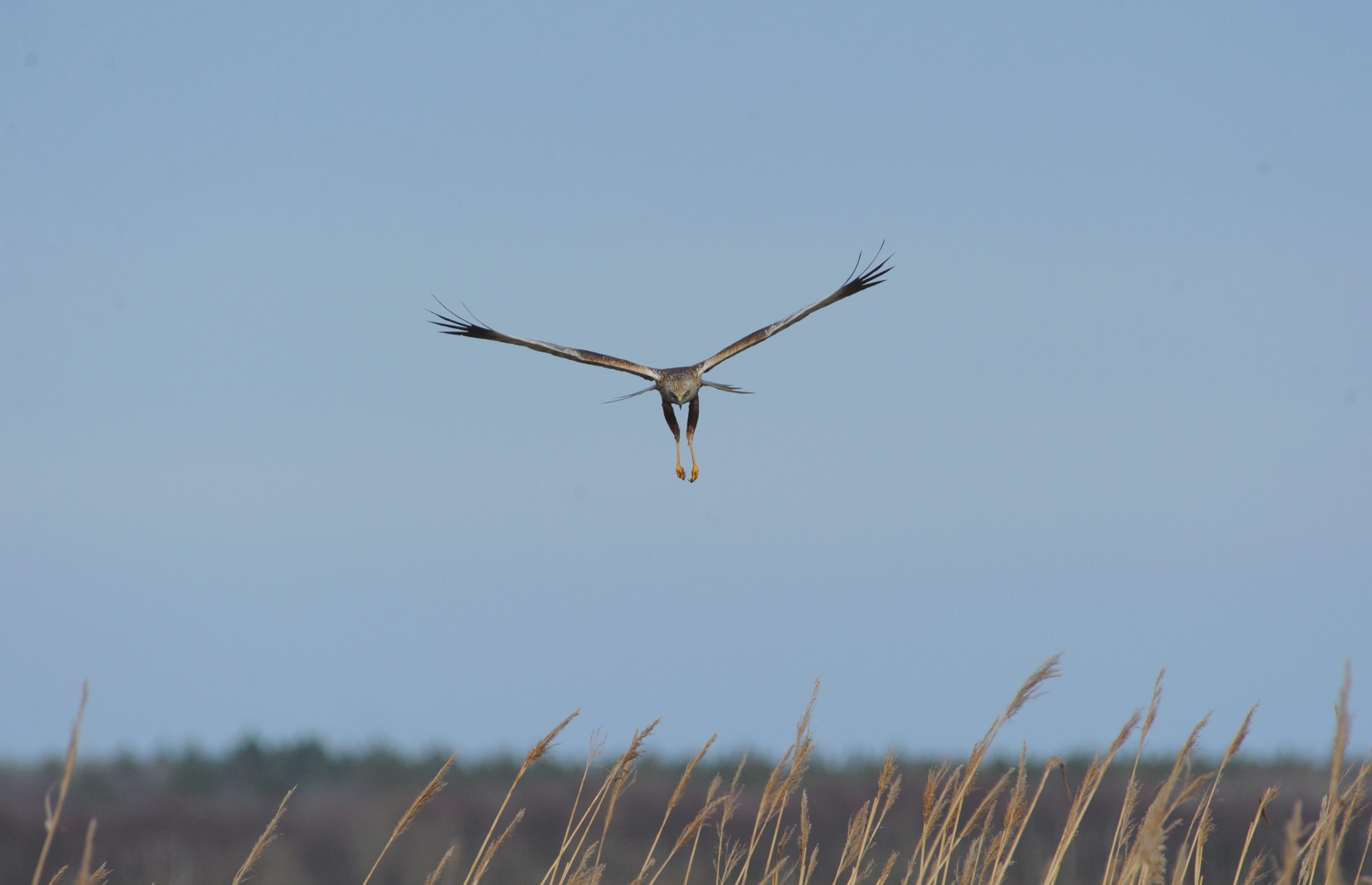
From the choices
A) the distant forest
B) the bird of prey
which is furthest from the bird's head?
the distant forest

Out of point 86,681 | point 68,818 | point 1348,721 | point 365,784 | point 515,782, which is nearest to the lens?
point 86,681

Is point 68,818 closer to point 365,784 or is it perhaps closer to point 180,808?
Answer: point 180,808

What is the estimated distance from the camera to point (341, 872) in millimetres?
17859

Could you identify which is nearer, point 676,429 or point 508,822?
point 676,429

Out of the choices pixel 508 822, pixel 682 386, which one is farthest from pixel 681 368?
pixel 508 822

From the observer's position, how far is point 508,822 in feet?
61.5

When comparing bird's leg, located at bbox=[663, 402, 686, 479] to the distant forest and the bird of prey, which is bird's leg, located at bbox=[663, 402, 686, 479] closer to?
the bird of prey

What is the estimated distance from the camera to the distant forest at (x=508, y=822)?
16.7 metres

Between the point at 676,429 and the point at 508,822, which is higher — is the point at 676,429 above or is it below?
above

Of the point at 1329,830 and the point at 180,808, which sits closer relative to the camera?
the point at 1329,830

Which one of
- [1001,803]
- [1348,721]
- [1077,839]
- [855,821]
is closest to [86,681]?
[1348,721]

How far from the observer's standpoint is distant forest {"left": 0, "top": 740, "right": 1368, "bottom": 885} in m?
16.7

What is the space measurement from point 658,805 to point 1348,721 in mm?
18193

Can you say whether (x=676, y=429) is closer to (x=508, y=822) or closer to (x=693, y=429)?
(x=693, y=429)
